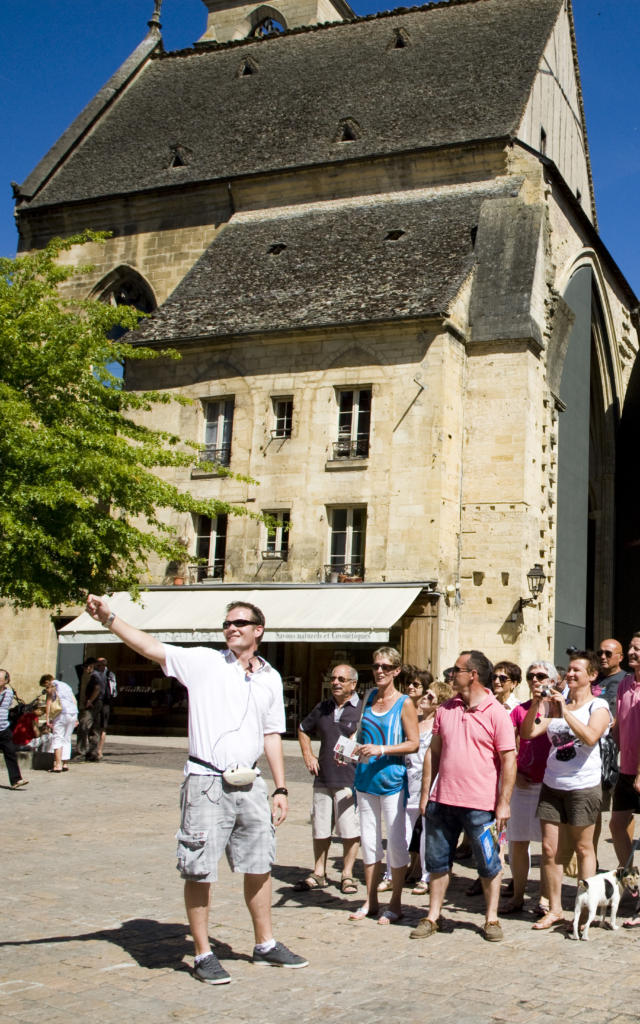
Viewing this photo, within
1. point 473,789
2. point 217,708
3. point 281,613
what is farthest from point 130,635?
point 281,613

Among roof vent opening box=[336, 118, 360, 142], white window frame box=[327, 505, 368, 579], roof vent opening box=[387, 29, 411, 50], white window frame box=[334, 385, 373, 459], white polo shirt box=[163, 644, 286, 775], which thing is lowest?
white polo shirt box=[163, 644, 286, 775]

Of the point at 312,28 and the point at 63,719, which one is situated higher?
the point at 312,28

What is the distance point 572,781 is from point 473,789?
0.75 metres

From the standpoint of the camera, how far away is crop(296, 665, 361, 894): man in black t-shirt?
7.68 meters

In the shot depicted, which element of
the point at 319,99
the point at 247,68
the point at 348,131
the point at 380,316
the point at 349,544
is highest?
the point at 247,68

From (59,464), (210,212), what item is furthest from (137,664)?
(210,212)

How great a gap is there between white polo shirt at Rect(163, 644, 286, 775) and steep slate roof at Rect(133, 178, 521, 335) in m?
17.6

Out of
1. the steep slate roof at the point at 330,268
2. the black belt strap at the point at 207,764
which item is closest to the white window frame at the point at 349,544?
the steep slate roof at the point at 330,268

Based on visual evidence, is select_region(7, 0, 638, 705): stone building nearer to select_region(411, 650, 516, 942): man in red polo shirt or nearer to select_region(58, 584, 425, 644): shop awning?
select_region(58, 584, 425, 644): shop awning

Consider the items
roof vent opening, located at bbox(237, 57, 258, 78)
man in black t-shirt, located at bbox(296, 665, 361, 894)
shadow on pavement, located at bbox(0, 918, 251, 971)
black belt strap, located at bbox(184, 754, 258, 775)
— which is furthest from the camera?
roof vent opening, located at bbox(237, 57, 258, 78)

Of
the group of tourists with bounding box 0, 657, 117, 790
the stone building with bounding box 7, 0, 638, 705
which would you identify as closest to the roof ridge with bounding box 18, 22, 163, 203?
the stone building with bounding box 7, 0, 638, 705

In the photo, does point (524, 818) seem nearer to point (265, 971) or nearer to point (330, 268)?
point (265, 971)

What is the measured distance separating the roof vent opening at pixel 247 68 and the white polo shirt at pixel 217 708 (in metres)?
30.0

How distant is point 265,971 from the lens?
214 inches
